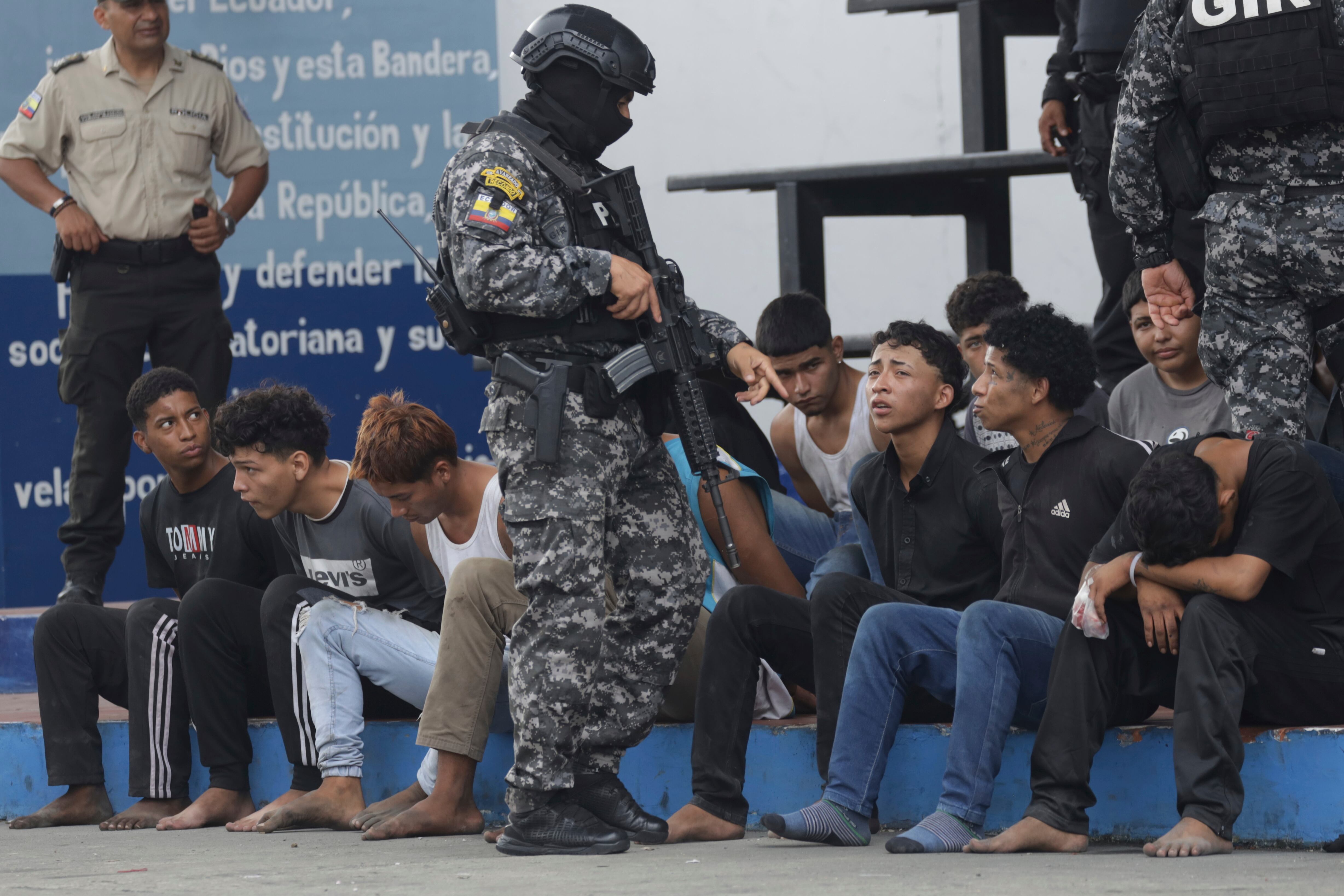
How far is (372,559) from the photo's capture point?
11.5 ft

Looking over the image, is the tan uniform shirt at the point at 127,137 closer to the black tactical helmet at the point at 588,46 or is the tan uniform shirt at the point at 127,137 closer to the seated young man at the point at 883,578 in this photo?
the black tactical helmet at the point at 588,46

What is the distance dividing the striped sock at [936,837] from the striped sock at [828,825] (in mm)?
90

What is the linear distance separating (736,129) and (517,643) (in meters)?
3.30

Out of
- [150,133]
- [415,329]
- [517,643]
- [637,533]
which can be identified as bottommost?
[517,643]

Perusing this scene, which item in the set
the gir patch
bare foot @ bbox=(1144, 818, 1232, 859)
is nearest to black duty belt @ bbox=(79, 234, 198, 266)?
the gir patch

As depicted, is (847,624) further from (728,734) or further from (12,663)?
(12,663)

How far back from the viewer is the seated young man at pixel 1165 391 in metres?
3.51

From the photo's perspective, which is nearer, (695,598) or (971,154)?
(695,598)

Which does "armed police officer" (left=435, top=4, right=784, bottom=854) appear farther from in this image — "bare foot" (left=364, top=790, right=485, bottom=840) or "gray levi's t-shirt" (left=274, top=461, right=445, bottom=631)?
"gray levi's t-shirt" (left=274, top=461, right=445, bottom=631)

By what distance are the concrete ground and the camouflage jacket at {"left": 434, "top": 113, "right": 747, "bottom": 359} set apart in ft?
2.87

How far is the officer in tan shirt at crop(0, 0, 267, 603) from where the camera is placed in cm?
441

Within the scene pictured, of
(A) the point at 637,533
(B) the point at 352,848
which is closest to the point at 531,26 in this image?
(A) the point at 637,533

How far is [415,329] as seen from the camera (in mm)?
5590

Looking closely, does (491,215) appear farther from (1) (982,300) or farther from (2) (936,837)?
(1) (982,300)
